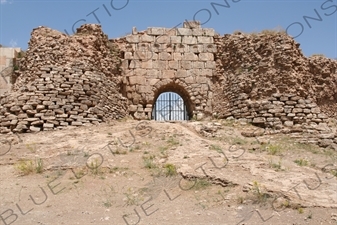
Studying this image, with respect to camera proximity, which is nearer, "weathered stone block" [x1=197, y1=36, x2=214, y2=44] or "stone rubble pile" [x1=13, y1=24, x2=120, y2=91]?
"stone rubble pile" [x1=13, y1=24, x2=120, y2=91]

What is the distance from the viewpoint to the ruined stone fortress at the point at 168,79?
12375 millimetres

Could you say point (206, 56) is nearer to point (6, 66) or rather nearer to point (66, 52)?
point (66, 52)

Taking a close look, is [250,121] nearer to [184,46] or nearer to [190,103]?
[190,103]

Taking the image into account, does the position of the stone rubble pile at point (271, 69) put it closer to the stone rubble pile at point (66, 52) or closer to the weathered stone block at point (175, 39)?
the weathered stone block at point (175, 39)

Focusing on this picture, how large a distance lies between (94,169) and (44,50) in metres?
5.88

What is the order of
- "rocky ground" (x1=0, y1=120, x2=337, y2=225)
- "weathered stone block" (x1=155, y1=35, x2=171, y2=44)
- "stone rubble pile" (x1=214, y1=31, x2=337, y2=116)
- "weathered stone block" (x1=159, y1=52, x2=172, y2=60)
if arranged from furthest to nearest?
"weathered stone block" (x1=155, y1=35, x2=171, y2=44), "weathered stone block" (x1=159, y1=52, x2=172, y2=60), "stone rubble pile" (x1=214, y1=31, x2=337, y2=116), "rocky ground" (x1=0, y1=120, x2=337, y2=225)

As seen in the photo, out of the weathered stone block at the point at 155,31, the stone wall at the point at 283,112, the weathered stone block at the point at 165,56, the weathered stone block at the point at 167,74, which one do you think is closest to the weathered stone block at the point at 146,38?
the weathered stone block at the point at 155,31

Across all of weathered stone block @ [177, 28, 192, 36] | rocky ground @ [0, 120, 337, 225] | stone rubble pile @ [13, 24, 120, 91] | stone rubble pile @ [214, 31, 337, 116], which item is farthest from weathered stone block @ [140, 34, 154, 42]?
rocky ground @ [0, 120, 337, 225]

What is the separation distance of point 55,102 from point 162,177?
546 cm

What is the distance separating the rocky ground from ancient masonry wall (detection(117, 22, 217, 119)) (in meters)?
2.47

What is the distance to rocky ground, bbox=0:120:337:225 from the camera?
21.8 ft

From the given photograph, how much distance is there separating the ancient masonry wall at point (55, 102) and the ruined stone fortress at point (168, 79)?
0.03 m

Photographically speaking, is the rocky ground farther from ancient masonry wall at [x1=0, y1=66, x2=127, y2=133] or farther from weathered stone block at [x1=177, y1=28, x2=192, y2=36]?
weathered stone block at [x1=177, y1=28, x2=192, y2=36]

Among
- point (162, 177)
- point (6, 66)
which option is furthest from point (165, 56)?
point (162, 177)
